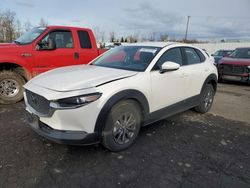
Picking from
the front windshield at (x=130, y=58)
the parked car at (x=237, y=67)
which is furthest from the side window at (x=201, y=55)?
the parked car at (x=237, y=67)

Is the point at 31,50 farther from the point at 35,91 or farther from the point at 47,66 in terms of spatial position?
the point at 35,91

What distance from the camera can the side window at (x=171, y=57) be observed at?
3612 mm

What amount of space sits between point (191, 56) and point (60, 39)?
3630mm

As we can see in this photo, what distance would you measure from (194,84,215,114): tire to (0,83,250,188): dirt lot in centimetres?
74

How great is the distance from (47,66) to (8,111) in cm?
155

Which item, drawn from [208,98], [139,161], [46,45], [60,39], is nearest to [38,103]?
[139,161]

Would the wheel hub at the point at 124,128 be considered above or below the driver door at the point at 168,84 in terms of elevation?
below

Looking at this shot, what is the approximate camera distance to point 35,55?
17.7 ft

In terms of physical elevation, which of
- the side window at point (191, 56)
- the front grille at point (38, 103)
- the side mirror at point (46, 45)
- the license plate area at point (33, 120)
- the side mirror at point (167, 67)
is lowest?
the license plate area at point (33, 120)

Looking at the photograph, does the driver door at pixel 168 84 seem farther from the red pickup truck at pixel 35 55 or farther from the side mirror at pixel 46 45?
the side mirror at pixel 46 45

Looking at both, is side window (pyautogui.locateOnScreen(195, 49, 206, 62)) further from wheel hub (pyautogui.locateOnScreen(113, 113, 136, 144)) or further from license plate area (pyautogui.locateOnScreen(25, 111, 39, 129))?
license plate area (pyautogui.locateOnScreen(25, 111, 39, 129))

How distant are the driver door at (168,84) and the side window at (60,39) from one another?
3283 millimetres

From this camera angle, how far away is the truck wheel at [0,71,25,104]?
5191mm

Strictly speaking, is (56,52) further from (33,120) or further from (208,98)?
(208,98)
